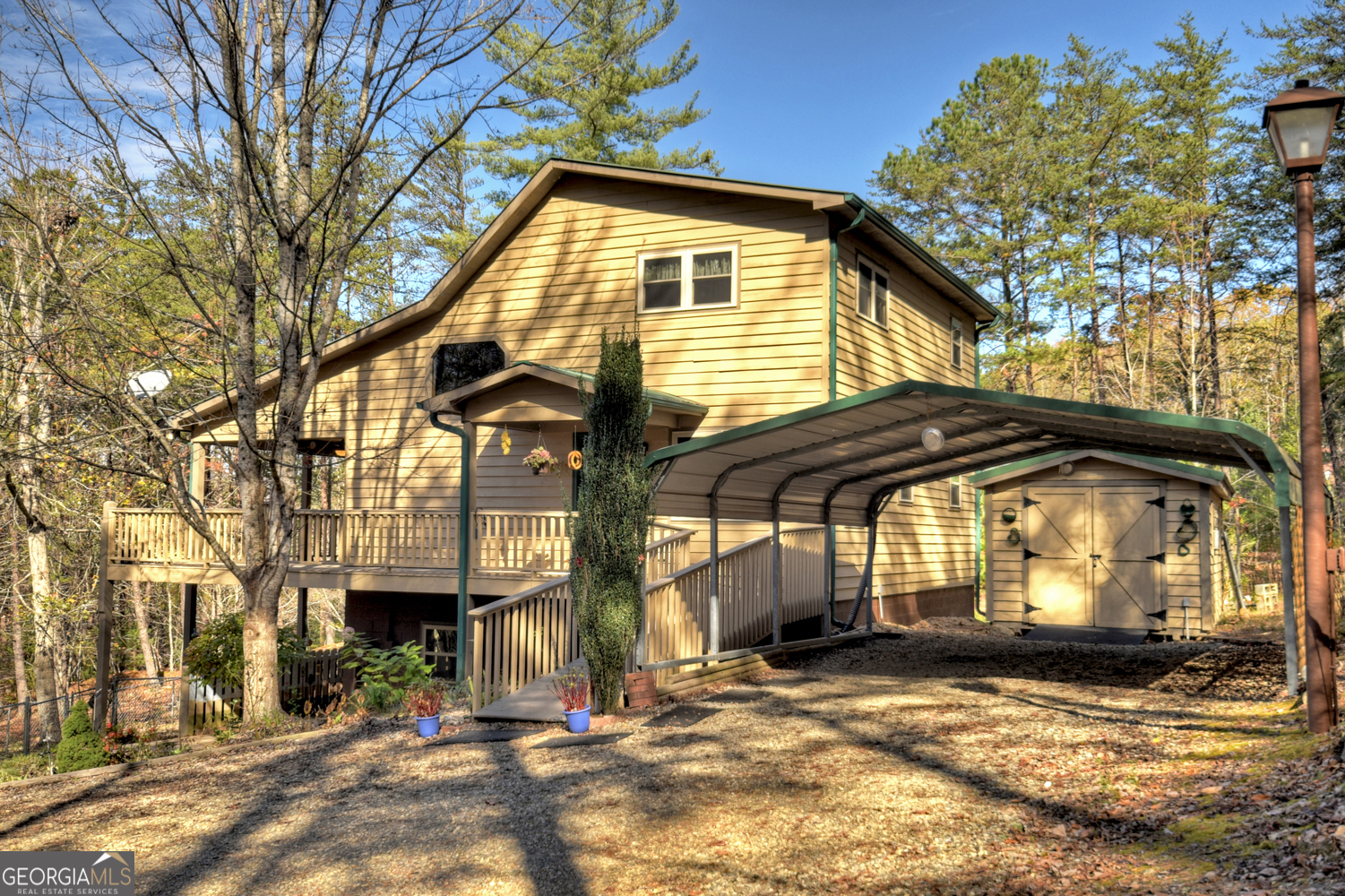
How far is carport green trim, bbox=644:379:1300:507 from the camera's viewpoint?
6.78m

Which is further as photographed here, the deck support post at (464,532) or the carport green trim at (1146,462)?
the carport green trim at (1146,462)

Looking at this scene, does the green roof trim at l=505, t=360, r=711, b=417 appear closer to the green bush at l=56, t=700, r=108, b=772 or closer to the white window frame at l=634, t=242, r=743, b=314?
the white window frame at l=634, t=242, r=743, b=314

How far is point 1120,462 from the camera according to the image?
14.5 m

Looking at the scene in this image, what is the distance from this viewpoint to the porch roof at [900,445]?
744cm

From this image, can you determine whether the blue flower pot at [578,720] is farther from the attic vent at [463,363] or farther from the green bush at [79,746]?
the attic vent at [463,363]

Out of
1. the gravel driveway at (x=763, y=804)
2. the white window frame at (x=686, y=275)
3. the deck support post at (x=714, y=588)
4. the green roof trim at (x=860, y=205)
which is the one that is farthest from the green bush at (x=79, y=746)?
the green roof trim at (x=860, y=205)

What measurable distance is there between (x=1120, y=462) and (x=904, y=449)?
6397 mm

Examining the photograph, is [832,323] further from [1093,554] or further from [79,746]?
[79,746]

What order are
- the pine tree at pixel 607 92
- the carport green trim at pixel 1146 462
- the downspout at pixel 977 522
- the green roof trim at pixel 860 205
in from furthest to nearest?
the pine tree at pixel 607 92 → the downspout at pixel 977 522 → the carport green trim at pixel 1146 462 → the green roof trim at pixel 860 205

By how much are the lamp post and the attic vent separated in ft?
40.8

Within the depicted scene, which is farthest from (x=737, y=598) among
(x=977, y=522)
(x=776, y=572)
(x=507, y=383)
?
(x=977, y=522)

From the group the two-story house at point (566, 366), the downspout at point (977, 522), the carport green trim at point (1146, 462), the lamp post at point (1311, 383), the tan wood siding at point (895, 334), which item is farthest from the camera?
the downspout at point (977, 522)

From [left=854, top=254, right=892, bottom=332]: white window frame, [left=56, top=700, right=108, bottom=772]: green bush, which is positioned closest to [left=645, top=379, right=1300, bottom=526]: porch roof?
[left=854, top=254, right=892, bottom=332]: white window frame

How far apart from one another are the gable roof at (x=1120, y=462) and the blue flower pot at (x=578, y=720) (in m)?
8.34
